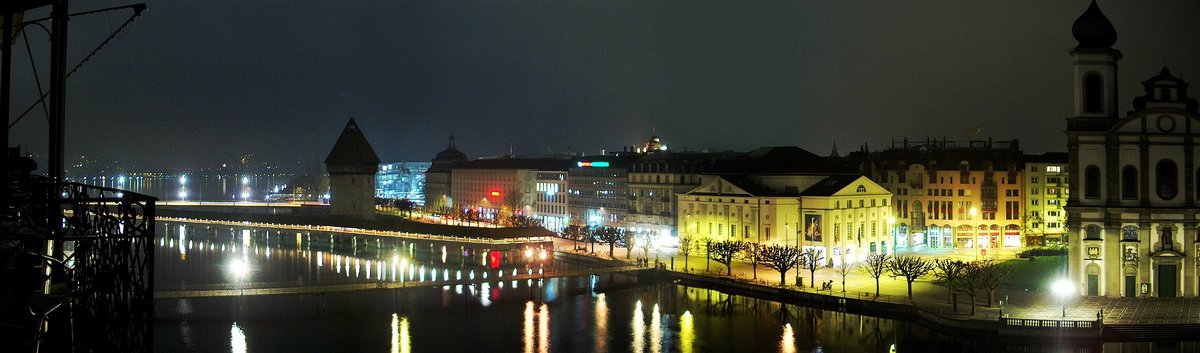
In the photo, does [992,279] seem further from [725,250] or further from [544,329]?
[544,329]

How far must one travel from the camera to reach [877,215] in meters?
36.5

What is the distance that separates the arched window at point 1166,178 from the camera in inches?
965

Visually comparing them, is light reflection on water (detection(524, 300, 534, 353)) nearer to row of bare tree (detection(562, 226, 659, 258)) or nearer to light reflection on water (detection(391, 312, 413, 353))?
light reflection on water (detection(391, 312, 413, 353))

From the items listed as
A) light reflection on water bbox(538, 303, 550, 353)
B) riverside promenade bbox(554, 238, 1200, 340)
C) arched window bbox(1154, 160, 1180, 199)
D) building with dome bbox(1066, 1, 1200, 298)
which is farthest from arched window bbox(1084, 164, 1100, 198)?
light reflection on water bbox(538, 303, 550, 353)

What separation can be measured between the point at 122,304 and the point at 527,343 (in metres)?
15.6

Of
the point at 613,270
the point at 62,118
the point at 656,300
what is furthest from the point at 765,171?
the point at 62,118

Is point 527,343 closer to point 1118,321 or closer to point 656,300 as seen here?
point 656,300

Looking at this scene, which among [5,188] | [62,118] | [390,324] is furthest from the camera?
[390,324]

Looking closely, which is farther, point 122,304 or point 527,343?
point 527,343

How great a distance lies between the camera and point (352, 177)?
196 feet

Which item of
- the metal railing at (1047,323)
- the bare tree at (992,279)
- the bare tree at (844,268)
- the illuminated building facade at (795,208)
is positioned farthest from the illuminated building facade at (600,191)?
the metal railing at (1047,323)

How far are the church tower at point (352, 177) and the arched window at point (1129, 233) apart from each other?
42293 millimetres

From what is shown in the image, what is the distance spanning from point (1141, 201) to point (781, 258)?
31.1 ft

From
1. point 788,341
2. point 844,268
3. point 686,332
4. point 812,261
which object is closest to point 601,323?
point 686,332
